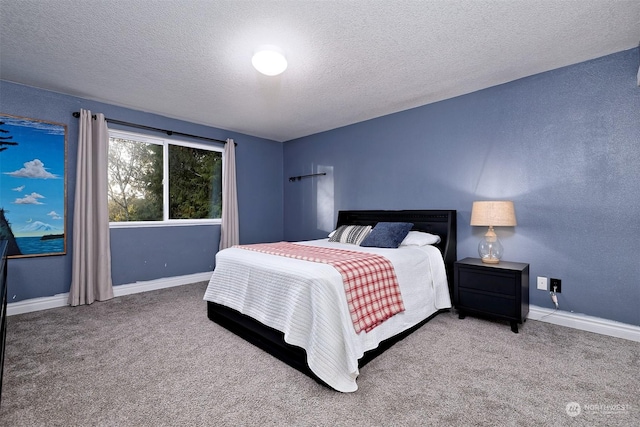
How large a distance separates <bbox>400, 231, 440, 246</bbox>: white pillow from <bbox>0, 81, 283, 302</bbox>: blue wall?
285 centimetres

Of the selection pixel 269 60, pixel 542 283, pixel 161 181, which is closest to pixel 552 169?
pixel 542 283

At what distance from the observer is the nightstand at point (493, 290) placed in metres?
2.53

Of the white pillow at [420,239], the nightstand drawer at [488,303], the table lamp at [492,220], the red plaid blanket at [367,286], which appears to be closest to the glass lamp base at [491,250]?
the table lamp at [492,220]

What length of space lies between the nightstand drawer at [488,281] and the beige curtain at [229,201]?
3322 millimetres

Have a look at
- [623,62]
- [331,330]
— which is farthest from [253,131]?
[623,62]

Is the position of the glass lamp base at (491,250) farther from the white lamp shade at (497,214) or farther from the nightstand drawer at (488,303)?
the nightstand drawer at (488,303)

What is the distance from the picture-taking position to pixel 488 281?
267cm

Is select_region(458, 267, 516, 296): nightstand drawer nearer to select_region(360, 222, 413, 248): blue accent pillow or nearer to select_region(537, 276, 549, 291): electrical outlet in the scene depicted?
select_region(537, 276, 549, 291): electrical outlet

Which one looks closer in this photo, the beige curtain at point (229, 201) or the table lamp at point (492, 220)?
the table lamp at point (492, 220)

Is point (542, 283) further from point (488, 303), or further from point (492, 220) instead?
point (492, 220)

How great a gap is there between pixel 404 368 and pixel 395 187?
2.45 metres

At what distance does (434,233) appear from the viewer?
3.44 meters

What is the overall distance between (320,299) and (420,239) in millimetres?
1752

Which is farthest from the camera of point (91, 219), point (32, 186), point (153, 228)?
point (153, 228)
